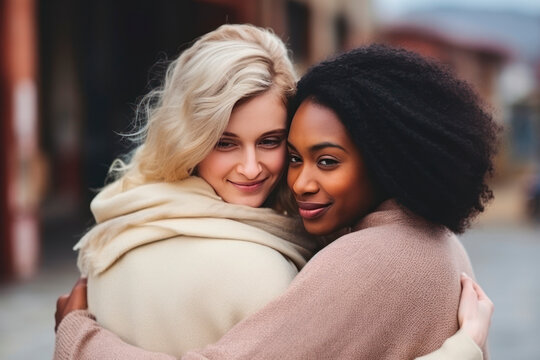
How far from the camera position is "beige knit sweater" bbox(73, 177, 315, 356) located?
6.76 feet

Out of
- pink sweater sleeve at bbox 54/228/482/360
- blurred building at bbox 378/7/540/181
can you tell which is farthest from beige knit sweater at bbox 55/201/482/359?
blurred building at bbox 378/7/540/181

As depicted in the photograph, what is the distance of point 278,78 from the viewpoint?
2.46 meters

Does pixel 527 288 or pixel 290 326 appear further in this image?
pixel 527 288

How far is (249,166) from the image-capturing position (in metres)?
2.37

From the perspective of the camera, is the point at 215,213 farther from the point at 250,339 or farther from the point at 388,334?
the point at 388,334

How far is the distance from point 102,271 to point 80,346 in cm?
25

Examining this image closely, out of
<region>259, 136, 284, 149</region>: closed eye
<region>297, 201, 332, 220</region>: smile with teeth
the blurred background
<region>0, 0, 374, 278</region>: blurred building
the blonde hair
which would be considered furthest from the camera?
<region>0, 0, 374, 278</region>: blurred building

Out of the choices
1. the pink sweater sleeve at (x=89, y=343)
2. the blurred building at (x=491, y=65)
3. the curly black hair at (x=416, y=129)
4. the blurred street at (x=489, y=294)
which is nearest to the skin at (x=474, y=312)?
the curly black hair at (x=416, y=129)

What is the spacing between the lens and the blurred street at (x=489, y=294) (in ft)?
19.5

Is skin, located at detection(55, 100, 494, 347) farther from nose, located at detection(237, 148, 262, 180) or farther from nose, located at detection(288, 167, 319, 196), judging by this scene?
nose, located at detection(237, 148, 262, 180)

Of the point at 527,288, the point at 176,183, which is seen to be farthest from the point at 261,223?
the point at 527,288

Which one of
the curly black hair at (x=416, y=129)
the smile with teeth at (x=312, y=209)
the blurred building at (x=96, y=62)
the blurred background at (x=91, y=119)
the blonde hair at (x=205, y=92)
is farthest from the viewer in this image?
the blurred building at (x=96, y=62)

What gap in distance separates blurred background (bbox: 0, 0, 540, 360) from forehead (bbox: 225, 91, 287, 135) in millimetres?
548

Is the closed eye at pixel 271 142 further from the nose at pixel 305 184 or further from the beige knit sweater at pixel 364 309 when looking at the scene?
the beige knit sweater at pixel 364 309
